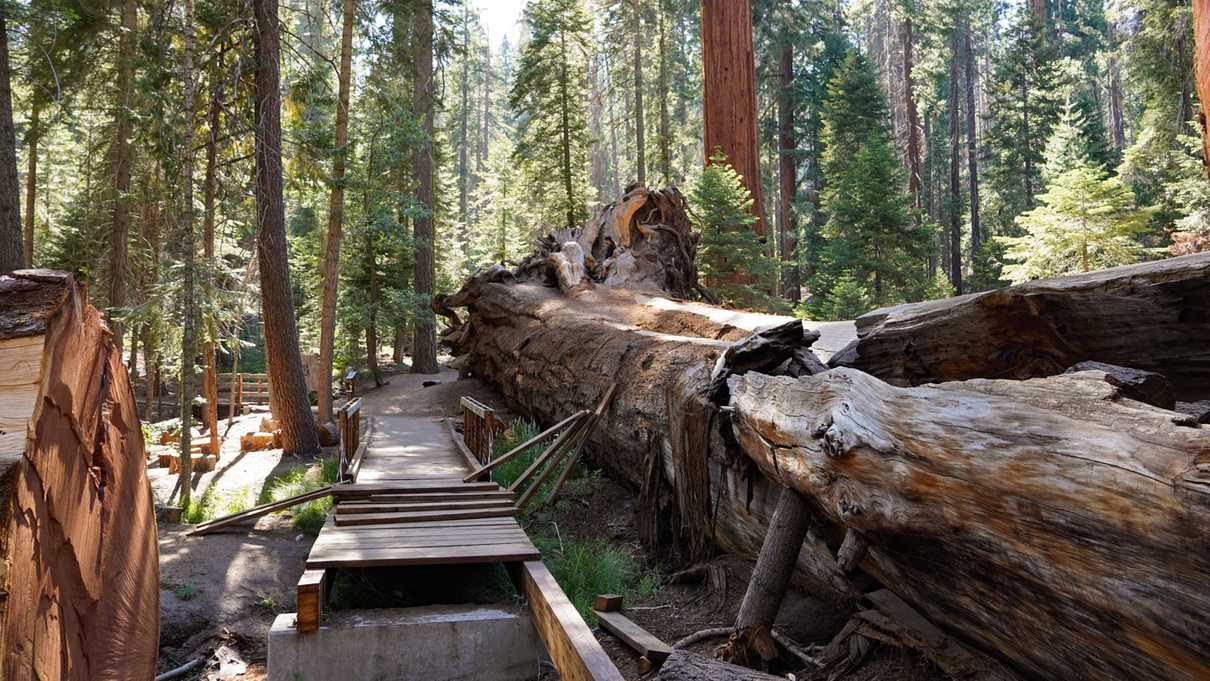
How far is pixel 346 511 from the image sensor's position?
651 centimetres

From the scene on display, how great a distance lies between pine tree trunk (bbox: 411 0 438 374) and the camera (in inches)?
789

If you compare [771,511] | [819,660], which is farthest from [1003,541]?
[771,511]

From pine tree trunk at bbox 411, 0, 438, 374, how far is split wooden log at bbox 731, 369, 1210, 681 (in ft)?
57.4

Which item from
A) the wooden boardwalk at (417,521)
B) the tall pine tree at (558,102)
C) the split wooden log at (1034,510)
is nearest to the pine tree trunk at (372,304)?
the tall pine tree at (558,102)

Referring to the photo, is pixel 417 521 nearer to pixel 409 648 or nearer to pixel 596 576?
pixel 409 648

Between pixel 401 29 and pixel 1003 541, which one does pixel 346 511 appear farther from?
pixel 401 29

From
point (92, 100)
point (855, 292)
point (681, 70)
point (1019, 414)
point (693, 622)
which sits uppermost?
point (681, 70)

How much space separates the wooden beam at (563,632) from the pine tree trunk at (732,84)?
12318mm

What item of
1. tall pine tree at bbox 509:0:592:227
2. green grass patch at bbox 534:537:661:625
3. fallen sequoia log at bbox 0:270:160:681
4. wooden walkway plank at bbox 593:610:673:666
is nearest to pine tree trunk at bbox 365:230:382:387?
tall pine tree at bbox 509:0:592:227

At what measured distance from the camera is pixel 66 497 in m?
1.91

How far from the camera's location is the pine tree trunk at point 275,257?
12.0 meters

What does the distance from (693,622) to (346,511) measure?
3181mm

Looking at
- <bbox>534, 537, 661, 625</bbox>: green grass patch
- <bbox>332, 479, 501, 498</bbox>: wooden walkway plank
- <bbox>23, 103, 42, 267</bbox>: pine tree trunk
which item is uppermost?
<bbox>23, 103, 42, 267</bbox>: pine tree trunk

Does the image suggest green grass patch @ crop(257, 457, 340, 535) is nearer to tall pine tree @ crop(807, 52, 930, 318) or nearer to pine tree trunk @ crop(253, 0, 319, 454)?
pine tree trunk @ crop(253, 0, 319, 454)
